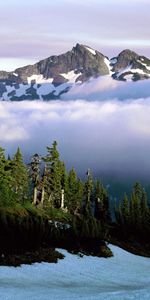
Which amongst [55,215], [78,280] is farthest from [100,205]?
[78,280]

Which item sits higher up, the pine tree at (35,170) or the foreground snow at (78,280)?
the pine tree at (35,170)

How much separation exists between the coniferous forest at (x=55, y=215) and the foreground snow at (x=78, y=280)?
2.55m

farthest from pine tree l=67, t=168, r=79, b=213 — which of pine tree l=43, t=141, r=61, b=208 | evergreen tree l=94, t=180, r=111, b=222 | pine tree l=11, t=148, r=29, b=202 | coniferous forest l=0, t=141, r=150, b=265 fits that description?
pine tree l=11, t=148, r=29, b=202

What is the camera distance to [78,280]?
50.8 metres

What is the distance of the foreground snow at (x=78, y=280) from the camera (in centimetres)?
3684

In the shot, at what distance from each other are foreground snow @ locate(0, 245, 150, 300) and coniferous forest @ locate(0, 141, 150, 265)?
2546mm

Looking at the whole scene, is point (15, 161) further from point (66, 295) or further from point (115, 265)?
point (66, 295)

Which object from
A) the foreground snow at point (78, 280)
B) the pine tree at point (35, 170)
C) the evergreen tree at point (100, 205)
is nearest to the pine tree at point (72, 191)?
the evergreen tree at point (100, 205)

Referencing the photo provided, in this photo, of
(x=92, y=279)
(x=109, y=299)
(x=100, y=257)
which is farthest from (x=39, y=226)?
(x=109, y=299)

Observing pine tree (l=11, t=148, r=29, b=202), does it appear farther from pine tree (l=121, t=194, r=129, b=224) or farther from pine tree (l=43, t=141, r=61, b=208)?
pine tree (l=121, t=194, r=129, b=224)

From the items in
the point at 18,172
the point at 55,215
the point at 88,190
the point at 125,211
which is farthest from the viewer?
the point at 125,211

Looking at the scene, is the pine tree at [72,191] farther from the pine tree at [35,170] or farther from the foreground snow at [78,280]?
the foreground snow at [78,280]

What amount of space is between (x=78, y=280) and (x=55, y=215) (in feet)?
171

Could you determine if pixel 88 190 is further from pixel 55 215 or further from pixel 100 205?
pixel 55 215
